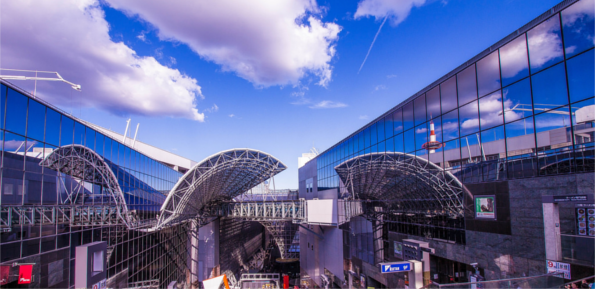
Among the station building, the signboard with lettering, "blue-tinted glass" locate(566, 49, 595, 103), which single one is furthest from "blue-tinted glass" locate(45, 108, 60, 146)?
"blue-tinted glass" locate(566, 49, 595, 103)

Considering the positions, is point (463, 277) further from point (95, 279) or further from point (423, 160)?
point (95, 279)

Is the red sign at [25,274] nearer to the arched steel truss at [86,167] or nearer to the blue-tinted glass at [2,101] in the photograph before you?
the arched steel truss at [86,167]

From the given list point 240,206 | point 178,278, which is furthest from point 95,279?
point 240,206

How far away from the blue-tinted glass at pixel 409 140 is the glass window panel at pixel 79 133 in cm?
2322

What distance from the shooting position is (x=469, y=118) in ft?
57.3

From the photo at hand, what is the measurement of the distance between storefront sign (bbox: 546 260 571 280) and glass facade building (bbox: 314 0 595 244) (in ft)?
11.5

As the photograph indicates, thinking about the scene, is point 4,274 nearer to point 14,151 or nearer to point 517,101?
point 14,151

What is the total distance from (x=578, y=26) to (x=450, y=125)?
27.4 feet

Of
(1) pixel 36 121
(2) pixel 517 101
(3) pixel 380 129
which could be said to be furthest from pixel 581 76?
(1) pixel 36 121

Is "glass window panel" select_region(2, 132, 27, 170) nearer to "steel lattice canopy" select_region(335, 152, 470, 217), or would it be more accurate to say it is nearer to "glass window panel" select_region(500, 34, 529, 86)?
"steel lattice canopy" select_region(335, 152, 470, 217)

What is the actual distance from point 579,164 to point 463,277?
9.08 meters

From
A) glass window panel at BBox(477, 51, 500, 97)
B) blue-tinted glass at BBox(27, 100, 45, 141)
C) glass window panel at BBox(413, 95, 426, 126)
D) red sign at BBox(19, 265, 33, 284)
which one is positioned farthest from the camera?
glass window panel at BBox(413, 95, 426, 126)

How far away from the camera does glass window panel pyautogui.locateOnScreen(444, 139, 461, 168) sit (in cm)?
1822

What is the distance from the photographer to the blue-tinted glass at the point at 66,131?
55.2 ft
